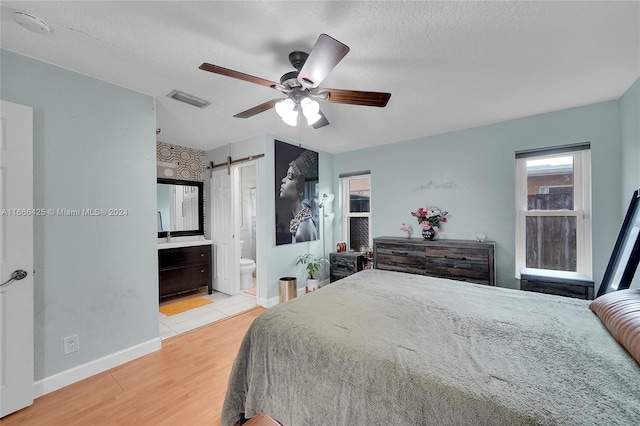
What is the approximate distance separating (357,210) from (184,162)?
308cm

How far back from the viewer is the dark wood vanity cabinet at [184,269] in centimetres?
367

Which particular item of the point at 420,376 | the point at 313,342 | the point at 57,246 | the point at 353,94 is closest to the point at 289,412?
the point at 313,342

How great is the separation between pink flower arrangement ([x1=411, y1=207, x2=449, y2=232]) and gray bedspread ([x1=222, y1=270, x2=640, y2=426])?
177 centimetres

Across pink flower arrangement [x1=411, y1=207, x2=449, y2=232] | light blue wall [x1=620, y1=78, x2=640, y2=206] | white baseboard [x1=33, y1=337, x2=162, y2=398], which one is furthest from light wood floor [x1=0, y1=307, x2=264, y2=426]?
light blue wall [x1=620, y1=78, x2=640, y2=206]

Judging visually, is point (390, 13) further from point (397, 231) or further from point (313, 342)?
point (397, 231)

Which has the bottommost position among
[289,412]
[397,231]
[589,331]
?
[289,412]

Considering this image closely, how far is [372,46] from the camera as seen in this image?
5.60 ft

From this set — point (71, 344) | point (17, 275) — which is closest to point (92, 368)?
point (71, 344)

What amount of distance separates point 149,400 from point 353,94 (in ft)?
8.50

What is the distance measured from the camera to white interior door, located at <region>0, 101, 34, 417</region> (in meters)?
1.67

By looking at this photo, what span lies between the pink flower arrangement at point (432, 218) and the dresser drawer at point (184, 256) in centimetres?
340

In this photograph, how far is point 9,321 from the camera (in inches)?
66.2

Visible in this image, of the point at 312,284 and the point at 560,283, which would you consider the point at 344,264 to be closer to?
the point at 312,284

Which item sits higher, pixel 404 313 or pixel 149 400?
pixel 404 313
